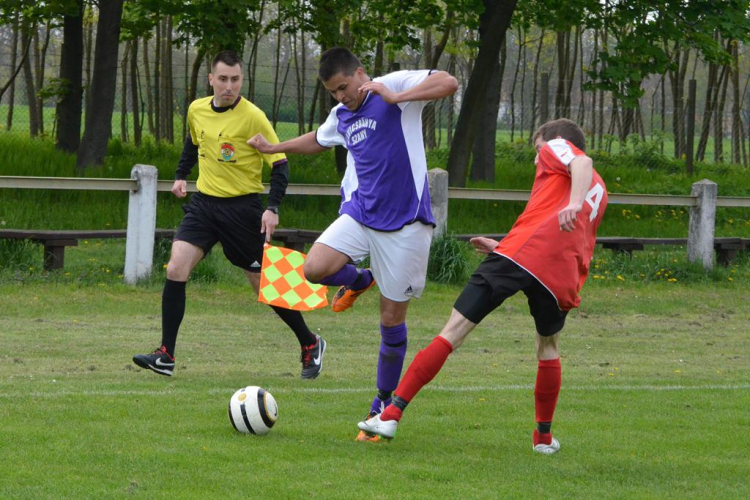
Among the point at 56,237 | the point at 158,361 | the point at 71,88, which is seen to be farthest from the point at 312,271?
the point at 71,88

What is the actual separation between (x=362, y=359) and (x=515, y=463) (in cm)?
375

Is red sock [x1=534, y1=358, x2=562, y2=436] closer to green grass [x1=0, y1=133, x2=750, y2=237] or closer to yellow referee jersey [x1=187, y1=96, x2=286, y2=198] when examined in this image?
yellow referee jersey [x1=187, y1=96, x2=286, y2=198]

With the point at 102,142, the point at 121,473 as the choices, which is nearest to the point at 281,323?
the point at 121,473

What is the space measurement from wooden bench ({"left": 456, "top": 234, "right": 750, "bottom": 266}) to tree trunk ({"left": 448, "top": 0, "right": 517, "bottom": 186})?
129 inches

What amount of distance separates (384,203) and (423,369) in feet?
3.48

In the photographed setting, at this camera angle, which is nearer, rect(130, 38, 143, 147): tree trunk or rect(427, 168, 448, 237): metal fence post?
rect(427, 168, 448, 237): metal fence post

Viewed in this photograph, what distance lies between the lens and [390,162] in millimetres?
6109

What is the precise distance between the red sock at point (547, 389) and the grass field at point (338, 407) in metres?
0.23

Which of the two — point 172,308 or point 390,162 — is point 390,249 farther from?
point 172,308

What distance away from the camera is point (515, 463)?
543 centimetres

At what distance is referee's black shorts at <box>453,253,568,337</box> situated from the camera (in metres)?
5.43

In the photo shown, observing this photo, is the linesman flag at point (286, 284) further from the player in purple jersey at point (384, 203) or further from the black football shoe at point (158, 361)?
the player in purple jersey at point (384, 203)

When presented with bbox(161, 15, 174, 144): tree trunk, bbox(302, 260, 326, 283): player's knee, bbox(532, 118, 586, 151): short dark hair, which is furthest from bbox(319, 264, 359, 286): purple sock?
bbox(161, 15, 174, 144): tree trunk

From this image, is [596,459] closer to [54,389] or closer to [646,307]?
[54,389]
